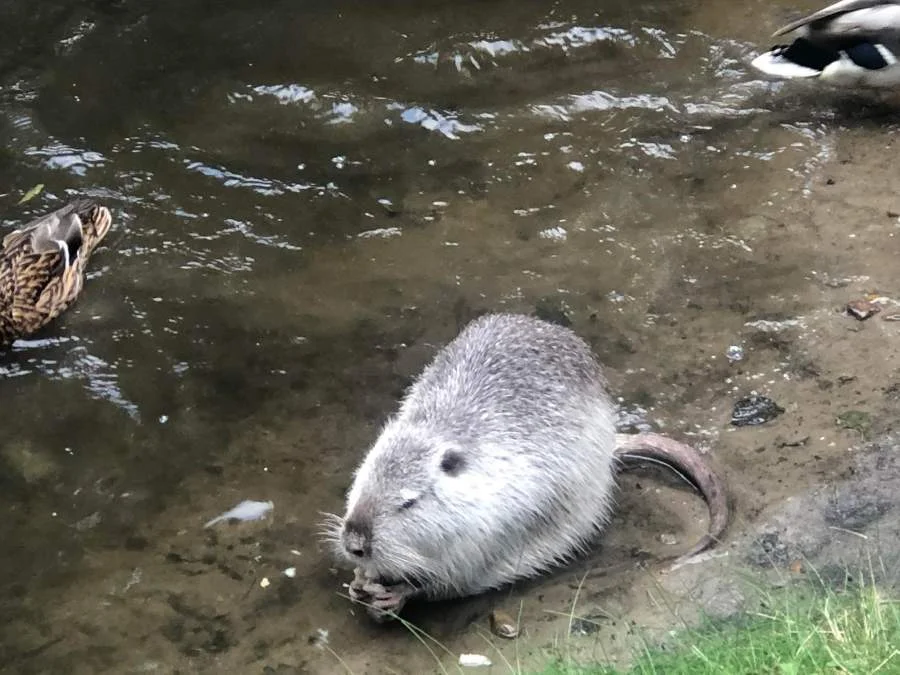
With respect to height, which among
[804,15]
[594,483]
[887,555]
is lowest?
[594,483]

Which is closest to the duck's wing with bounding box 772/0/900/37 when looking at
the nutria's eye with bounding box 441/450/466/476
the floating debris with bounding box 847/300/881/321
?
the floating debris with bounding box 847/300/881/321

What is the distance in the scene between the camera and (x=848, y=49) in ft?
21.4

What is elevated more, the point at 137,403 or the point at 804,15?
the point at 804,15

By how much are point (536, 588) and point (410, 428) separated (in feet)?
2.61

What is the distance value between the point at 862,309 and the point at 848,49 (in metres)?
2.48

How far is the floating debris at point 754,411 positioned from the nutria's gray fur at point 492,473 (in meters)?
0.38

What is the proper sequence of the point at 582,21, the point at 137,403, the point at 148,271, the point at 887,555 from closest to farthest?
the point at 887,555 → the point at 137,403 → the point at 148,271 → the point at 582,21

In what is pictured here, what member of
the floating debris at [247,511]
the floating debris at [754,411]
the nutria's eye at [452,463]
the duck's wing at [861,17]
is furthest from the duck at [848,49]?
the floating debris at [247,511]

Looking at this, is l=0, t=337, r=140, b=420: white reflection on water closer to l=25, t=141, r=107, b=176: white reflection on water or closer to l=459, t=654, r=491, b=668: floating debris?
l=25, t=141, r=107, b=176: white reflection on water

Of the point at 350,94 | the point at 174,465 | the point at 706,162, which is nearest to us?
the point at 174,465

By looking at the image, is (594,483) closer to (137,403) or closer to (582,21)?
(137,403)

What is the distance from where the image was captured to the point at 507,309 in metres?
5.30

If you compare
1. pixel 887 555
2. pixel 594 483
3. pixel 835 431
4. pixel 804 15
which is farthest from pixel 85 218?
pixel 804 15

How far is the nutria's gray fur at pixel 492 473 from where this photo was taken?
377 cm
